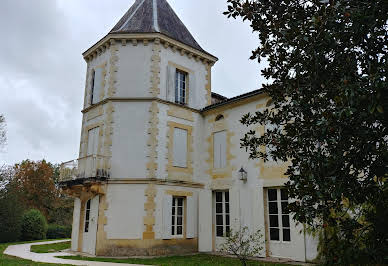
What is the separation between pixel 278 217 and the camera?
1186cm

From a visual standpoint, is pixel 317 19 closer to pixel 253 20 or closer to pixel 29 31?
pixel 253 20

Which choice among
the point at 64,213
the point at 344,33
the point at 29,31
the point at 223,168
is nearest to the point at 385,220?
the point at 344,33

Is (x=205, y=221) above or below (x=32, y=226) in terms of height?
above

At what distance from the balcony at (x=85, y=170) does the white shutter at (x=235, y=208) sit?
16.2 ft

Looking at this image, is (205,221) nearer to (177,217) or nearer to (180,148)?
(177,217)

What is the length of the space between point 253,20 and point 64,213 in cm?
3349

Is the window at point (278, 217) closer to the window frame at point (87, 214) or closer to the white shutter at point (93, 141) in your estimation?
the window frame at point (87, 214)

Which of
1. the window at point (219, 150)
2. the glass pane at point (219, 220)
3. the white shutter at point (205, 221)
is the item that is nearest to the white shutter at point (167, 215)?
the white shutter at point (205, 221)

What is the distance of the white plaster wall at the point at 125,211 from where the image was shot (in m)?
12.3

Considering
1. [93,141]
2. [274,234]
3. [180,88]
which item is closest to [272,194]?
[274,234]

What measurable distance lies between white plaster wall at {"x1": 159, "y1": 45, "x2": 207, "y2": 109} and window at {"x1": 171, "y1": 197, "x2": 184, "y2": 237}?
4286 mm

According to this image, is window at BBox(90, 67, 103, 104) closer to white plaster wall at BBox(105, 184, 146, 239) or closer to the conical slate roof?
the conical slate roof

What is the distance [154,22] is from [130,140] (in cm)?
570

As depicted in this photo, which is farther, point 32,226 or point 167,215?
point 32,226
